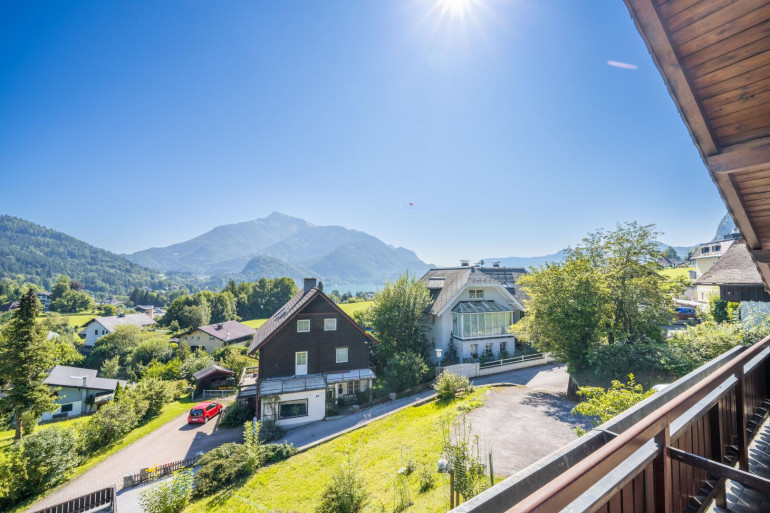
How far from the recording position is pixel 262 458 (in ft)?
48.2

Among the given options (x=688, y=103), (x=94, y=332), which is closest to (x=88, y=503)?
(x=688, y=103)

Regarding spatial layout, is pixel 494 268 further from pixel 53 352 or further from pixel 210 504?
pixel 53 352

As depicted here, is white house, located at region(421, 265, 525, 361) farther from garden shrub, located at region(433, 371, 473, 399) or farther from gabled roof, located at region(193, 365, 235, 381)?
gabled roof, located at region(193, 365, 235, 381)

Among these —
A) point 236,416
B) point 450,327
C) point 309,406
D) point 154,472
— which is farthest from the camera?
point 450,327

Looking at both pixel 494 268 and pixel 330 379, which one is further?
pixel 494 268

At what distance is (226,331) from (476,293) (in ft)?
142

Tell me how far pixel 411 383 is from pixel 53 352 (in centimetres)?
2590

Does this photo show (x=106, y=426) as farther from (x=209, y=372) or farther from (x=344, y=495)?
(x=344, y=495)

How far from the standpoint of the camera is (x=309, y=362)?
23938 millimetres

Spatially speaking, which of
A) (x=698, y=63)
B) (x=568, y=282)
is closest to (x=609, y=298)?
(x=568, y=282)

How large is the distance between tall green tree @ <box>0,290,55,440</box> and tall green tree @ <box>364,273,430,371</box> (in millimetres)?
23789

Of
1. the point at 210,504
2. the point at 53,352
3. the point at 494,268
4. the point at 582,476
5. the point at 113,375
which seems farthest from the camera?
the point at 113,375

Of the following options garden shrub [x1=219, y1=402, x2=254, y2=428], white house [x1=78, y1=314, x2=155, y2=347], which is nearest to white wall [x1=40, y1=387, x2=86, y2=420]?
garden shrub [x1=219, y1=402, x2=254, y2=428]

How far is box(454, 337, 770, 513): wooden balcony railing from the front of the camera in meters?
1.46
